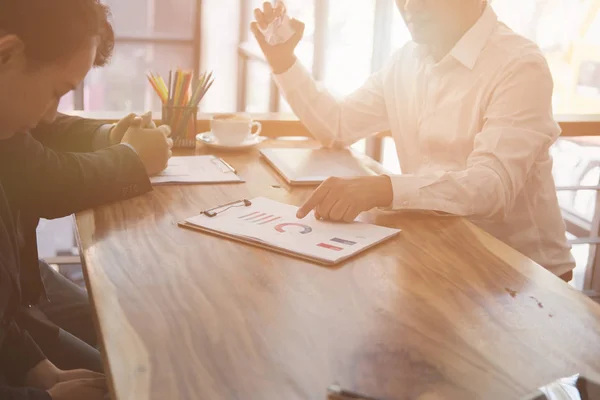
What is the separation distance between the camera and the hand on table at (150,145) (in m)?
1.47

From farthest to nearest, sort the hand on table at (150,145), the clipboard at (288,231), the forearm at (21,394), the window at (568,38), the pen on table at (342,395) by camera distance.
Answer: the window at (568,38)
the hand on table at (150,145)
the clipboard at (288,231)
the forearm at (21,394)
the pen on table at (342,395)

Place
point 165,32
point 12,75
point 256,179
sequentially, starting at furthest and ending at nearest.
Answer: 1. point 165,32
2. point 256,179
3. point 12,75

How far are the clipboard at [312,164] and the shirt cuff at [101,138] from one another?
1.28 feet

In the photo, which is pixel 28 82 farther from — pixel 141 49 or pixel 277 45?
pixel 141 49

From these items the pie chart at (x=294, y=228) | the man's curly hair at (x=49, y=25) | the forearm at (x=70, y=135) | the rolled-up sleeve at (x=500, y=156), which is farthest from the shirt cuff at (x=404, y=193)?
the forearm at (x=70, y=135)

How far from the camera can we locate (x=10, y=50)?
931 millimetres

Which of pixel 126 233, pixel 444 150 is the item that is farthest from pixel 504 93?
pixel 126 233

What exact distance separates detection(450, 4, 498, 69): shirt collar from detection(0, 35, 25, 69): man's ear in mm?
1022

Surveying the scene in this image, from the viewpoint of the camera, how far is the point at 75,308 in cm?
142

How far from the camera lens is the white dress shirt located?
1.38m

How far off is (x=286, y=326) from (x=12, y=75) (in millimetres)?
540

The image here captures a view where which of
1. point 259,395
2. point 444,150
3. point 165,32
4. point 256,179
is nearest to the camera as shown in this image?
point 259,395

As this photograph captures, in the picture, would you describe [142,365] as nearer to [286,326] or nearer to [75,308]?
[286,326]

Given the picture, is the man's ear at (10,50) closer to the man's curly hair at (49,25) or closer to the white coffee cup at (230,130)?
the man's curly hair at (49,25)
